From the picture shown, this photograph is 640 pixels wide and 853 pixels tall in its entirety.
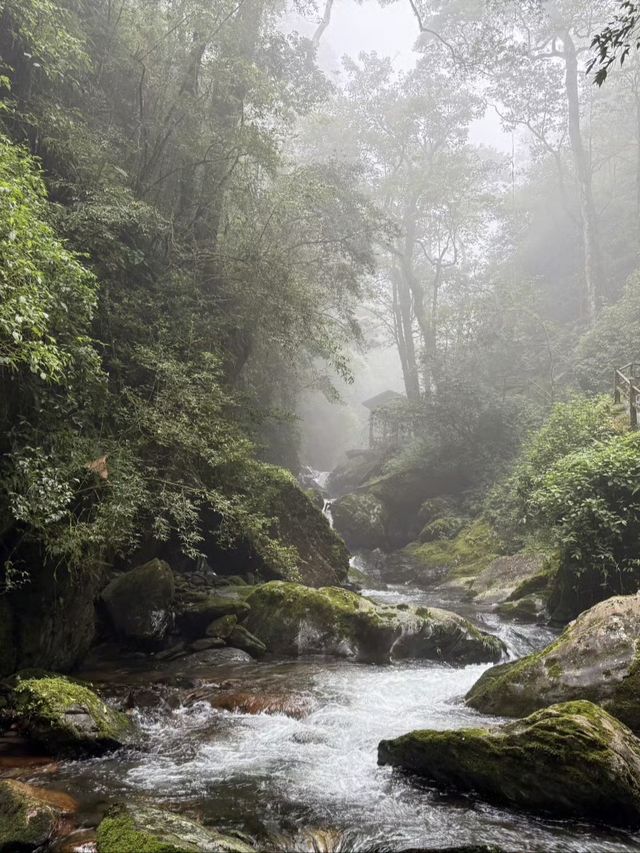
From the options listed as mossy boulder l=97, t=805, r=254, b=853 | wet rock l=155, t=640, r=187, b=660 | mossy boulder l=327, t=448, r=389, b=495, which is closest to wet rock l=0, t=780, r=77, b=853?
mossy boulder l=97, t=805, r=254, b=853

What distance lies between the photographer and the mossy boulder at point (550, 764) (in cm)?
466

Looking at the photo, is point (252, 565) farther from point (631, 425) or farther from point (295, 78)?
point (295, 78)

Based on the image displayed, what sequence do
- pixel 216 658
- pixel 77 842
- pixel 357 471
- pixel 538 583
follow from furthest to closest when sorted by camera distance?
pixel 357 471 < pixel 538 583 < pixel 216 658 < pixel 77 842

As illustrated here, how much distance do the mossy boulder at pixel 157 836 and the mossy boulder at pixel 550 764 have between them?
2.06m

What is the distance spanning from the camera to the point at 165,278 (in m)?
13.1

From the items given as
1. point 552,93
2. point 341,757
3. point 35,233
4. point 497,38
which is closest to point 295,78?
point 497,38

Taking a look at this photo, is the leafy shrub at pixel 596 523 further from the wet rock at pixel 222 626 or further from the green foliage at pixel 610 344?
the green foliage at pixel 610 344

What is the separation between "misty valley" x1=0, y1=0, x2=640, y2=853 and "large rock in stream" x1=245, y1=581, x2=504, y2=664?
5 cm

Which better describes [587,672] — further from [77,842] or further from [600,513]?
[77,842]

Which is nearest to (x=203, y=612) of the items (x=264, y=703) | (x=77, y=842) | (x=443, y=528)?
(x=264, y=703)

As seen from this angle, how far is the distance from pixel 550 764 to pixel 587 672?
207 centimetres

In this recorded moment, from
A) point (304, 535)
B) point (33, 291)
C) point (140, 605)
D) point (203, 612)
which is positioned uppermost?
point (33, 291)

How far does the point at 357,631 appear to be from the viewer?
10391mm

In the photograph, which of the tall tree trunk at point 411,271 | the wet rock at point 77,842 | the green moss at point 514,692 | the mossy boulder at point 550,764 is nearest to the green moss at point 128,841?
the wet rock at point 77,842
